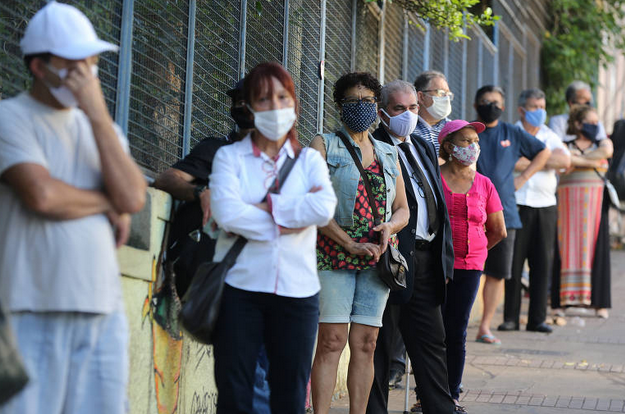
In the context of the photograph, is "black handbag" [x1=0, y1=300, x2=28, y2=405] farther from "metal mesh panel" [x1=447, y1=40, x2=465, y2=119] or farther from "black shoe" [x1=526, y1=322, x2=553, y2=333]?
"metal mesh panel" [x1=447, y1=40, x2=465, y2=119]

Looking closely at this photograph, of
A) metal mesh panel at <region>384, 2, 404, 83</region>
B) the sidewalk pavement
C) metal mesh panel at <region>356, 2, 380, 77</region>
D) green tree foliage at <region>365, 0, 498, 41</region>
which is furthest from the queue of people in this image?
metal mesh panel at <region>384, 2, 404, 83</region>

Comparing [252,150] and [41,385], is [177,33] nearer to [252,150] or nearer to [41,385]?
[252,150]

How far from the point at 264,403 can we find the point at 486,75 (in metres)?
9.01

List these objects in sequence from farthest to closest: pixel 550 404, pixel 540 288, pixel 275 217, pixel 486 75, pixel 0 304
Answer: pixel 486 75 → pixel 540 288 → pixel 550 404 → pixel 275 217 → pixel 0 304

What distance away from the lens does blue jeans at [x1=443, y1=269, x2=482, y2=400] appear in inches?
259

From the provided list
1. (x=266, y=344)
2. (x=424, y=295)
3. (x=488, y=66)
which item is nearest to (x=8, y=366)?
(x=266, y=344)

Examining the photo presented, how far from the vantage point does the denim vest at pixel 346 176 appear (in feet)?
17.9

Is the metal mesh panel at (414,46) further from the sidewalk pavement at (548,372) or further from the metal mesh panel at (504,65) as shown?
the metal mesh panel at (504,65)

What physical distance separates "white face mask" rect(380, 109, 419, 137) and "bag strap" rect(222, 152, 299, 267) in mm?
1858

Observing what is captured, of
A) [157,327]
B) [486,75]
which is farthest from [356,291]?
[486,75]

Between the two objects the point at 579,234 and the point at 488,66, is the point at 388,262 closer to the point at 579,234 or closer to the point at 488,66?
the point at 579,234

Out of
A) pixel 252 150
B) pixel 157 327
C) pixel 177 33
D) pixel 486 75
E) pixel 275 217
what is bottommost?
pixel 157 327

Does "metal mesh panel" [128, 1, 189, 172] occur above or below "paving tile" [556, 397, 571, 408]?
above

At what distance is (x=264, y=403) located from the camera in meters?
5.25
